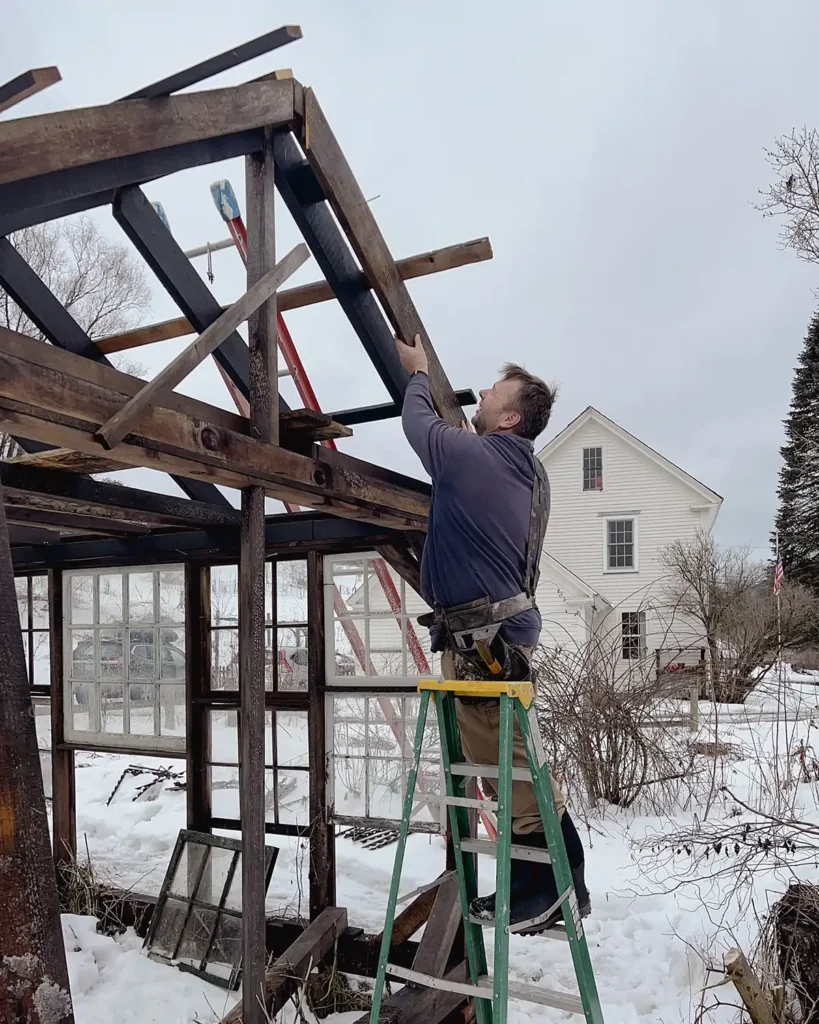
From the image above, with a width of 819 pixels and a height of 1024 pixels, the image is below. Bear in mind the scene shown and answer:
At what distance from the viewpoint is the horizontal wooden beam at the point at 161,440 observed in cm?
179

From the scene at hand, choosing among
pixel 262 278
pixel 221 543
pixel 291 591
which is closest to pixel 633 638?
pixel 291 591

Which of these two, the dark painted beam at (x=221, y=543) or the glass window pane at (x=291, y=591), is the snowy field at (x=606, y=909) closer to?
the glass window pane at (x=291, y=591)

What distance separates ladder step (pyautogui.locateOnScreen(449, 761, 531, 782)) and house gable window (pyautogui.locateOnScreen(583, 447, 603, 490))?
15.1 m

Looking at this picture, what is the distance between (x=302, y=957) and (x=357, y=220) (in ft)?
11.5

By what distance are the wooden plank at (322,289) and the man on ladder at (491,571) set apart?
673 millimetres

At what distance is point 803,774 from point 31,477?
18.8 feet

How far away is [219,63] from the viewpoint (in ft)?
7.15

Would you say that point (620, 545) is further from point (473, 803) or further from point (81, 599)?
point (473, 803)

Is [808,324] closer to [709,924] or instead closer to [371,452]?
[371,452]

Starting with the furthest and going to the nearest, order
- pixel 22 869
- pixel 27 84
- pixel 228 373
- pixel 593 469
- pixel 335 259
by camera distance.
A: pixel 593 469, pixel 228 373, pixel 335 259, pixel 27 84, pixel 22 869

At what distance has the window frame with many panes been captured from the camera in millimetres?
5375

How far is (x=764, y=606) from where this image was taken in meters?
14.8

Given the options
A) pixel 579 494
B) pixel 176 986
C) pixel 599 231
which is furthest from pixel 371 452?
pixel 599 231

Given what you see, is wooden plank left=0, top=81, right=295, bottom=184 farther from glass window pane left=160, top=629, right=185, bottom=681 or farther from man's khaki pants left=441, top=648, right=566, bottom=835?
glass window pane left=160, top=629, right=185, bottom=681
